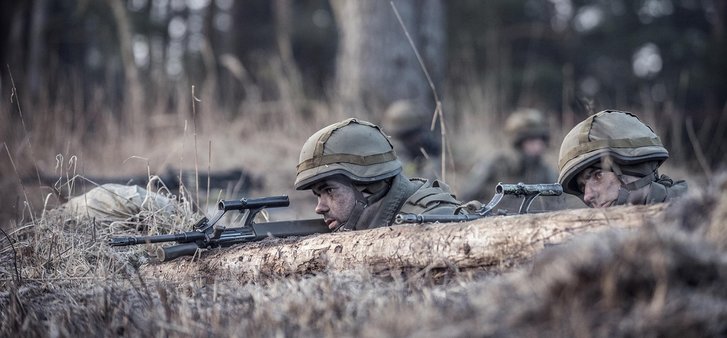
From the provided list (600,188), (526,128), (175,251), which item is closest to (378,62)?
(526,128)

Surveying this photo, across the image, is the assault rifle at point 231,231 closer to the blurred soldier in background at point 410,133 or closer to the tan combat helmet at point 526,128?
the blurred soldier in background at point 410,133

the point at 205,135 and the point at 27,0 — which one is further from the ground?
the point at 27,0

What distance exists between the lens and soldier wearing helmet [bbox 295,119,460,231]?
5.30m

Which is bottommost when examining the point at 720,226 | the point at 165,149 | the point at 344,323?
the point at 165,149

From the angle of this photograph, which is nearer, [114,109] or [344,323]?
[344,323]

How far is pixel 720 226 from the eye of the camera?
3090 mm

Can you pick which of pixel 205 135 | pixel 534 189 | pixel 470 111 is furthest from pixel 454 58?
pixel 534 189

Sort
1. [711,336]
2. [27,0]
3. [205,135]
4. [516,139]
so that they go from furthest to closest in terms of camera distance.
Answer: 1. [27,0]
2. [205,135]
3. [516,139]
4. [711,336]

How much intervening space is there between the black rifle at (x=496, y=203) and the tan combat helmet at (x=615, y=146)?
0.28m

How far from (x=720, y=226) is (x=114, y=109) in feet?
46.1

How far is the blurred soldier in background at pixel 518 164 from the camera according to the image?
11.8 metres

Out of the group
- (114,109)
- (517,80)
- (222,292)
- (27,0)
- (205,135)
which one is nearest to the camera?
(222,292)

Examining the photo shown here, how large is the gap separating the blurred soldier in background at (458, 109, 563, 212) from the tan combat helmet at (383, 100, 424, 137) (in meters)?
1.02

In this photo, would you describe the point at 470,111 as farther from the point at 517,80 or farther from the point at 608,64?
the point at 608,64
